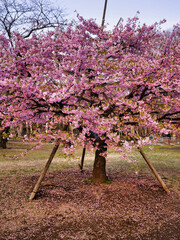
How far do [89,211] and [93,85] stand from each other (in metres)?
4.14

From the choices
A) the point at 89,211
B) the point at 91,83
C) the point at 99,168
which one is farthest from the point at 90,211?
the point at 91,83

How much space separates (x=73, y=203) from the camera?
22.7 feet

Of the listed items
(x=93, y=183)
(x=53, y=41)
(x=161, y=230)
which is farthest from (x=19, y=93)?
(x=161, y=230)

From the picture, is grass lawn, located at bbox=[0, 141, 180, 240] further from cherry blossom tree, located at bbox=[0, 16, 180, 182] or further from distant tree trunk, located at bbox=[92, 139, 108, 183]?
cherry blossom tree, located at bbox=[0, 16, 180, 182]

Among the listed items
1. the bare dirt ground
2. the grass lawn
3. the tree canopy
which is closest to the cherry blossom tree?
the tree canopy

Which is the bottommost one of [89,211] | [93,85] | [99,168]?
[89,211]

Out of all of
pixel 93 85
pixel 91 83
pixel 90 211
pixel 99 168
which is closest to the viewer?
pixel 90 211

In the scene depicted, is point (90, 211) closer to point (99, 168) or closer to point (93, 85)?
point (99, 168)

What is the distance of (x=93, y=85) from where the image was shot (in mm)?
7371

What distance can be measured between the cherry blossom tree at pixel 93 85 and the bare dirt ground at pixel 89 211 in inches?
61.7

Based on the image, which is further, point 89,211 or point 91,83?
point 91,83

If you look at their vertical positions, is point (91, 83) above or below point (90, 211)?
above

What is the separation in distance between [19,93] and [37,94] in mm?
880

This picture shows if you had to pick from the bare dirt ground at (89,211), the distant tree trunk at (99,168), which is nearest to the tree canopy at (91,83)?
the distant tree trunk at (99,168)
